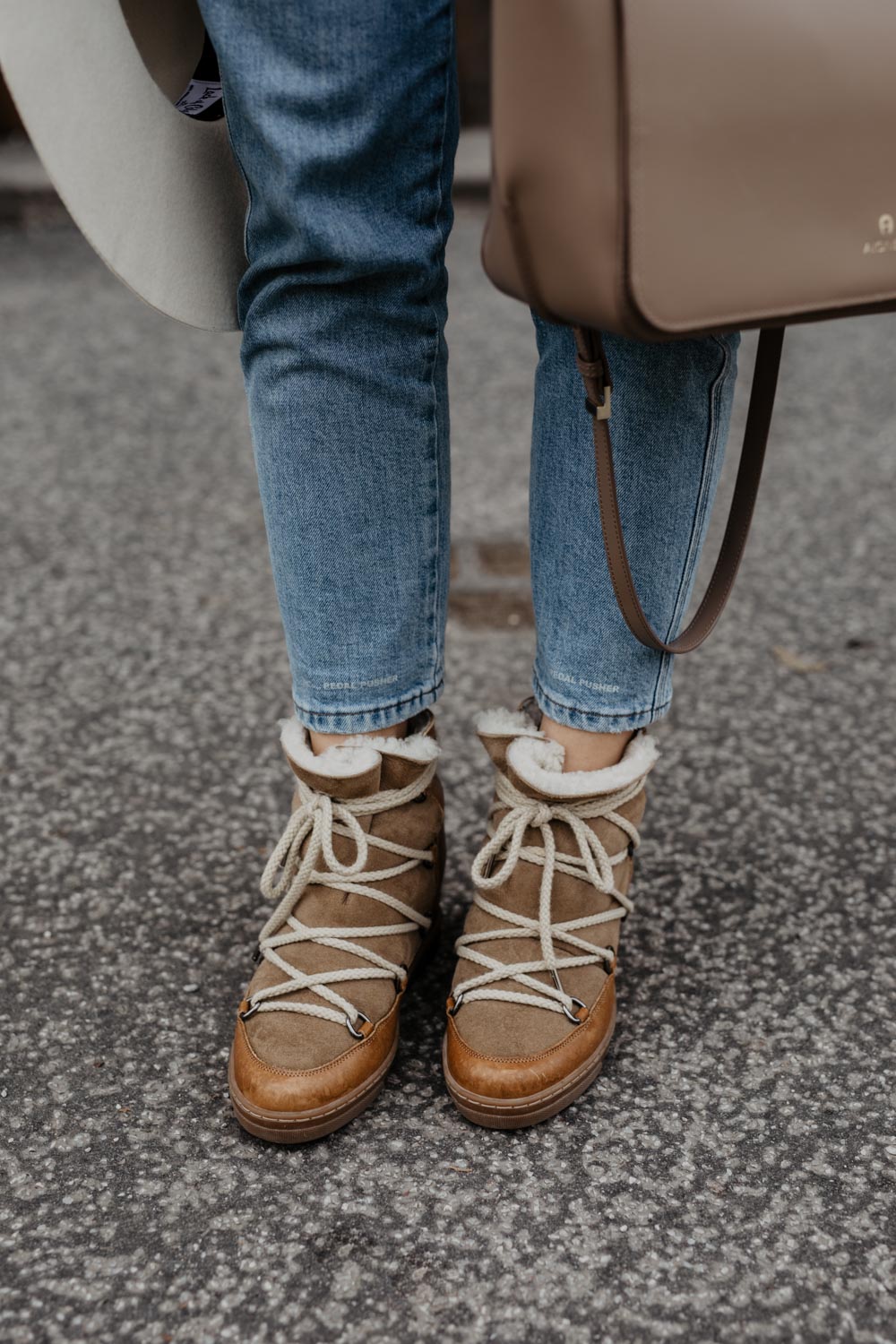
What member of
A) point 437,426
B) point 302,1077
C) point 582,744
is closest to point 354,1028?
point 302,1077

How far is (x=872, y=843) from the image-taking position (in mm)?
1395

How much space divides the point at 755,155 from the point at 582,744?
0.49m

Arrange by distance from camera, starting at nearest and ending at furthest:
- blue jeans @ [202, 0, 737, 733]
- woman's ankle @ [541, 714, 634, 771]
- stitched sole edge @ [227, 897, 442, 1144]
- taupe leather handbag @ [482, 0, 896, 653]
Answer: taupe leather handbag @ [482, 0, 896, 653], blue jeans @ [202, 0, 737, 733], stitched sole edge @ [227, 897, 442, 1144], woman's ankle @ [541, 714, 634, 771]

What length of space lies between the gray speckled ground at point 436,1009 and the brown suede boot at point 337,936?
47mm

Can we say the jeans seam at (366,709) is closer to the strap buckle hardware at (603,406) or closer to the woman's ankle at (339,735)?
the woman's ankle at (339,735)


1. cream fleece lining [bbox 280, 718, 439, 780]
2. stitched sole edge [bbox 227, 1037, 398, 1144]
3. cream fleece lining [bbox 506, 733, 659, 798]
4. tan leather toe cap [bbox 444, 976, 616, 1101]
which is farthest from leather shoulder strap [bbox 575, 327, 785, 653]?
stitched sole edge [bbox 227, 1037, 398, 1144]

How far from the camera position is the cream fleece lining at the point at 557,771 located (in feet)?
3.48

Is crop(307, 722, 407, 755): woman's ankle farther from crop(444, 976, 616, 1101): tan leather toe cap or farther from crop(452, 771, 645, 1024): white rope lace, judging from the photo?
crop(444, 976, 616, 1101): tan leather toe cap

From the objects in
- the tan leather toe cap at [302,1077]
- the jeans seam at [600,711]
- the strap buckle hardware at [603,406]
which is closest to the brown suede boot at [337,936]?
the tan leather toe cap at [302,1077]

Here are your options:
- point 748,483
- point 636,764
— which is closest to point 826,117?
point 748,483

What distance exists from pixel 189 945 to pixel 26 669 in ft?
2.29

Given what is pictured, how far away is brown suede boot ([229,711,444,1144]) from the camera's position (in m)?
1.00

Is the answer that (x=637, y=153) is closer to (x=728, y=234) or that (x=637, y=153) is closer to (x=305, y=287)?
(x=728, y=234)

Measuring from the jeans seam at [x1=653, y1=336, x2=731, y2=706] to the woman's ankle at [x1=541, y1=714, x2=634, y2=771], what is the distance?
2.1 inches
